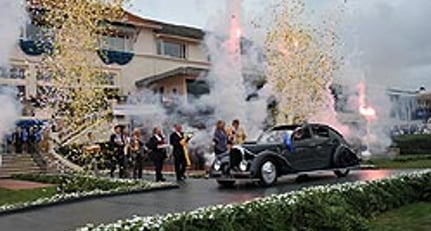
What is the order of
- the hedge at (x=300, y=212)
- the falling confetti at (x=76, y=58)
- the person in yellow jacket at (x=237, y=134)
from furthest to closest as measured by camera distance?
the falling confetti at (x=76, y=58) < the person in yellow jacket at (x=237, y=134) < the hedge at (x=300, y=212)

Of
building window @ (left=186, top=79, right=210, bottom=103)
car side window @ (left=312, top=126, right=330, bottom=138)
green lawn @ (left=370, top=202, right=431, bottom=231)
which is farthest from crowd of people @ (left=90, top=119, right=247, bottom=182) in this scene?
building window @ (left=186, top=79, right=210, bottom=103)

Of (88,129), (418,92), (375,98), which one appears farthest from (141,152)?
(418,92)

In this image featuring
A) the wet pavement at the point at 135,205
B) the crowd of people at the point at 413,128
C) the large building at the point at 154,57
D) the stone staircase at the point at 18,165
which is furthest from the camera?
the crowd of people at the point at 413,128

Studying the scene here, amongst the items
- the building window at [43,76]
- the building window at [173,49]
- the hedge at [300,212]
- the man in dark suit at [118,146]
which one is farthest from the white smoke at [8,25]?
the building window at [173,49]

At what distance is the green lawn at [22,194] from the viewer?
16464 mm

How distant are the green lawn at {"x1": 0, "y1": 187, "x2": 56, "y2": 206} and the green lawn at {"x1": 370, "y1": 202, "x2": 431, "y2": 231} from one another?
894 cm

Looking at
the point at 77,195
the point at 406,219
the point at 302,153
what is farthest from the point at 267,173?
the point at 406,219

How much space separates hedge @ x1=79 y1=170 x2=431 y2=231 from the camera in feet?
27.5

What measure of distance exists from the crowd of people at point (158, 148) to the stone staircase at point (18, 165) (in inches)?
240

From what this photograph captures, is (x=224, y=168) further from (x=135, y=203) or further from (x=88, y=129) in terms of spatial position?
(x=88, y=129)

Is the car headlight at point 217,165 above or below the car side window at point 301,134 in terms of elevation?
below

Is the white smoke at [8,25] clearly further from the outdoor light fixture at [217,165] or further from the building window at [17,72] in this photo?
the outdoor light fixture at [217,165]

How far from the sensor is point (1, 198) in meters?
17.3

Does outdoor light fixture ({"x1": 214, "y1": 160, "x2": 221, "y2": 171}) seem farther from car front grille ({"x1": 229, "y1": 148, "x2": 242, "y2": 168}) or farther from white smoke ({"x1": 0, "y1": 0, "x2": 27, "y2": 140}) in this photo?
white smoke ({"x1": 0, "y1": 0, "x2": 27, "y2": 140})
